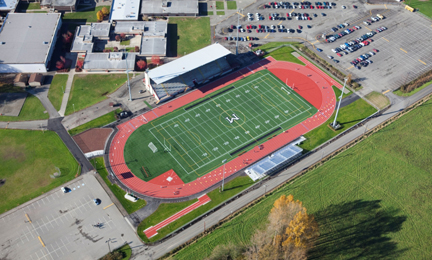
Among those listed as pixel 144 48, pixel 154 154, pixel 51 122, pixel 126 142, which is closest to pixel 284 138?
pixel 154 154

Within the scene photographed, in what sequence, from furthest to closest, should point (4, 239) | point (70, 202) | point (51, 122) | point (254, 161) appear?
point (51, 122) < point (254, 161) < point (70, 202) < point (4, 239)

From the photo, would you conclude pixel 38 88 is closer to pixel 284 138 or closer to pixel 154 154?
pixel 154 154

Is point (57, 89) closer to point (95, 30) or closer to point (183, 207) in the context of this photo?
point (95, 30)

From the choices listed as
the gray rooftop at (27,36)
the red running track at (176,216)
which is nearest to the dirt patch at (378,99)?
the red running track at (176,216)

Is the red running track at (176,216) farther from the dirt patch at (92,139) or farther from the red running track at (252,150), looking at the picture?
the dirt patch at (92,139)

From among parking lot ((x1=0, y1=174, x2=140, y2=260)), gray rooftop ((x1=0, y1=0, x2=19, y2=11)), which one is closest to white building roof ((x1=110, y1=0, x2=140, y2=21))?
gray rooftop ((x1=0, y1=0, x2=19, y2=11))

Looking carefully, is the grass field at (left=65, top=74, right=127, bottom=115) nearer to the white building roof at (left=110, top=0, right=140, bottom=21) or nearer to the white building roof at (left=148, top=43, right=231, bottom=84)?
the white building roof at (left=148, top=43, right=231, bottom=84)
